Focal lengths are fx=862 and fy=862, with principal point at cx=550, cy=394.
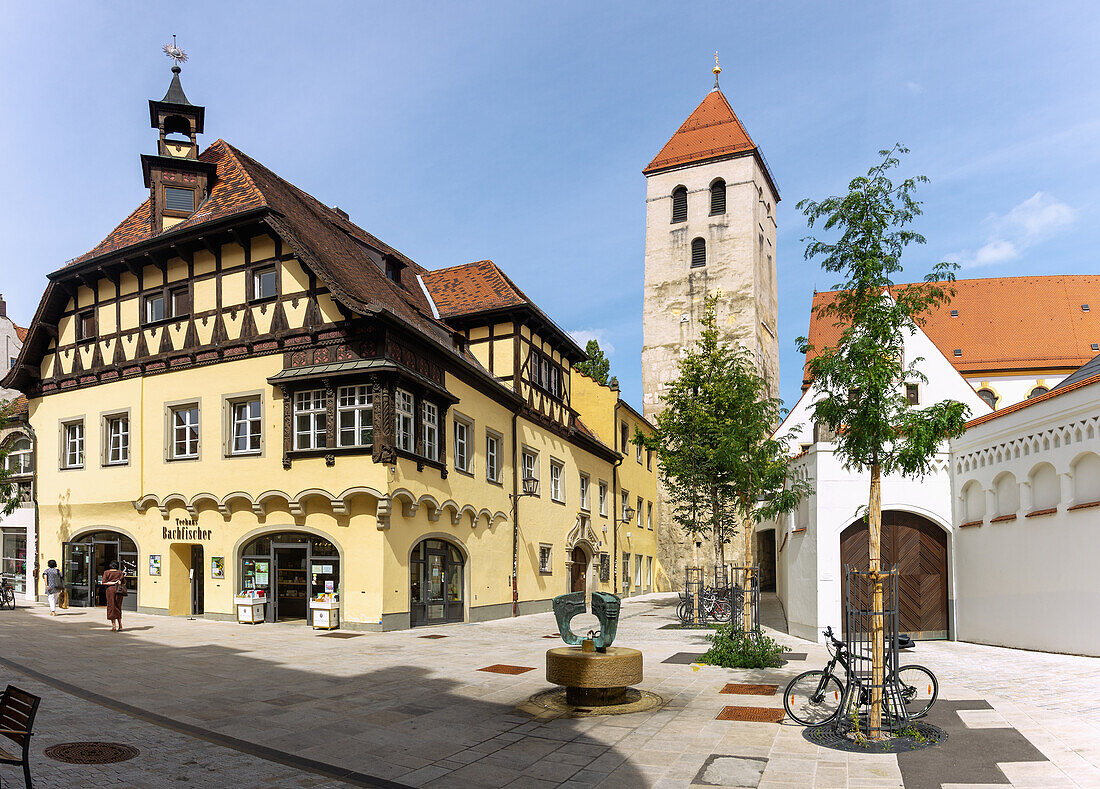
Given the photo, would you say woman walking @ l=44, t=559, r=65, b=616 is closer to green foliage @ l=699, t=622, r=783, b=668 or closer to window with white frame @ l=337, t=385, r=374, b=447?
window with white frame @ l=337, t=385, r=374, b=447

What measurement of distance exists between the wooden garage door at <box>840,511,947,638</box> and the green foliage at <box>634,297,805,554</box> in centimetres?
188

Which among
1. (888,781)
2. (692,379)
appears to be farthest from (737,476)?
(888,781)

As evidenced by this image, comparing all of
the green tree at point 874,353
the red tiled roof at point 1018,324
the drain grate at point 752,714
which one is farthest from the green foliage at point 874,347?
the red tiled roof at point 1018,324

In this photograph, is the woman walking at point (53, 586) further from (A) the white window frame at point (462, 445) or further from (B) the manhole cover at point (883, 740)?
(B) the manhole cover at point (883, 740)

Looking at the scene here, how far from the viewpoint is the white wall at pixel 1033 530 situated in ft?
49.1

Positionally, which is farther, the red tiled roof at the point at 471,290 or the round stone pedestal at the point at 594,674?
the red tiled roof at the point at 471,290

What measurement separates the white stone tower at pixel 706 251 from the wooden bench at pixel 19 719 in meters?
46.5

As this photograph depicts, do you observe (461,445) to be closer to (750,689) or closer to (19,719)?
(750,689)

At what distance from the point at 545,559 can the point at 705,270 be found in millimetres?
27979

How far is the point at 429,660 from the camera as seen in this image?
15.7 meters

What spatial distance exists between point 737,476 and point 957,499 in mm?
4952

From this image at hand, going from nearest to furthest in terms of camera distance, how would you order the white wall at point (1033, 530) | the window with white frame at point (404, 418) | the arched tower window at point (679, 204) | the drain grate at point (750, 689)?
the drain grate at point (750, 689) → the white wall at point (1033, 530) → the window with white frame at point (404, 418) → the arched tower window at point (679, 204)

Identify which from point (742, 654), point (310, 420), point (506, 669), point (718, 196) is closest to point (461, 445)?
point (310, 420)

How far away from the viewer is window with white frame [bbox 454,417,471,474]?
24016 millimetres
